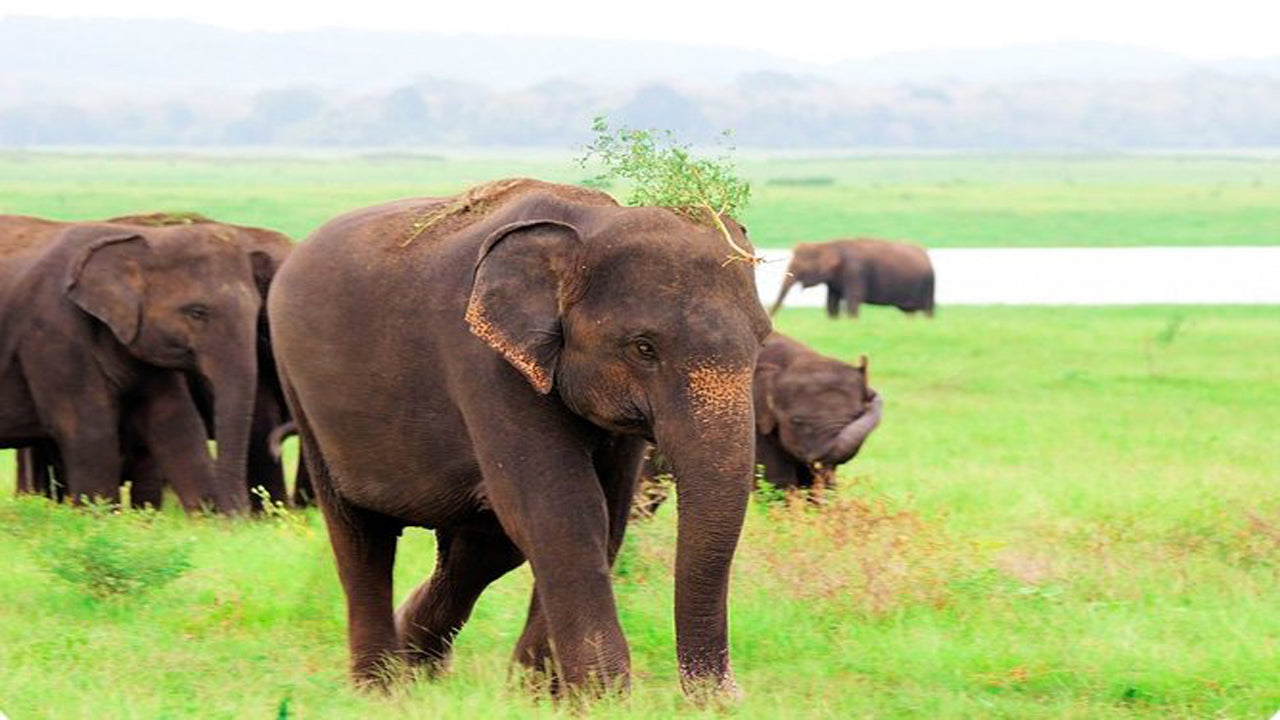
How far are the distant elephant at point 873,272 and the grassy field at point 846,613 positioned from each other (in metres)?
23.2

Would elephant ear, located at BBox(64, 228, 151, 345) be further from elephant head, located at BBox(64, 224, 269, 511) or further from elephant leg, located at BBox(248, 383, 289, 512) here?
elephant leg, located at BBox(248, 383, 289, 512)

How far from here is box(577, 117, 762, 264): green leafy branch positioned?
7.53 m

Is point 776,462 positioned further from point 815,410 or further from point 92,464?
point 92,464

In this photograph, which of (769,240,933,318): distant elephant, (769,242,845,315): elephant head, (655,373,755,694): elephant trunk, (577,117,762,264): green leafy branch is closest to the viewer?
(655,373,755,694): elephant trunk

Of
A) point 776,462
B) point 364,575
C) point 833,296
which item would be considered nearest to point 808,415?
point 776,462

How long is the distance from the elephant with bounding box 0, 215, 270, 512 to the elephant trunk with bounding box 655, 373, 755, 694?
6175 millimetres

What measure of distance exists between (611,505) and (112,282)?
20.0 feet

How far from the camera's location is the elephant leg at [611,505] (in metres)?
7.68

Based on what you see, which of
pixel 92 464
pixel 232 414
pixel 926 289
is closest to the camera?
pixel 92 464

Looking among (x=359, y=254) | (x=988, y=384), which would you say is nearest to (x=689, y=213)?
(x=359, y=254)

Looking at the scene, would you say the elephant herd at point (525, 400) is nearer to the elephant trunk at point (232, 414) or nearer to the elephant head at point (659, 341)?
the elephant head at point (659, 341)

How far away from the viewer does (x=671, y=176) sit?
7.75 metres

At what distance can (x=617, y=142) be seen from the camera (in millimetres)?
8094

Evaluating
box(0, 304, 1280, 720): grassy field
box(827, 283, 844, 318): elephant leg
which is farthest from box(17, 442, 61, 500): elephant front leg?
box(827, 283, 844, 318): elephant leg
